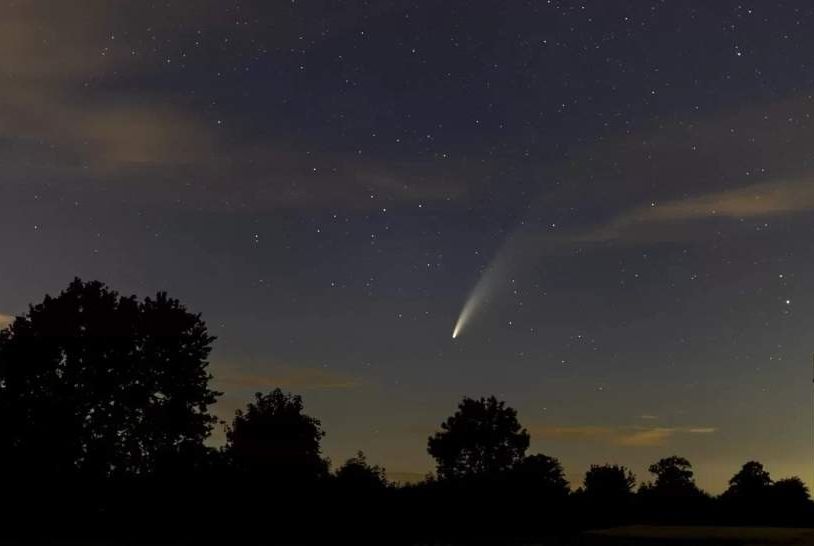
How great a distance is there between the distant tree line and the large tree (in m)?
0.08

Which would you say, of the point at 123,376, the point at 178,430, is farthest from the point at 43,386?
the point at 178,430

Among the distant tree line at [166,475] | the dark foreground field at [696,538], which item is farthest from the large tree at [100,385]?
the dark foreground field at [696,538]

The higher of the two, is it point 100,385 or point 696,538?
point 100,385

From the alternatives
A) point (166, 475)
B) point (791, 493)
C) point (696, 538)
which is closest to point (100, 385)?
point (166, 475)

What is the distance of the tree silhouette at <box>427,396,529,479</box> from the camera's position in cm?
10519

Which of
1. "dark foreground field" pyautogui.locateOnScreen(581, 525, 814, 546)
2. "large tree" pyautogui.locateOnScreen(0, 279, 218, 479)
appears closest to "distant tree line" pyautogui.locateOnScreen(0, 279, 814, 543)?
"large tree" pyautogui.locateOnScreen(0, 279, 218, 479)

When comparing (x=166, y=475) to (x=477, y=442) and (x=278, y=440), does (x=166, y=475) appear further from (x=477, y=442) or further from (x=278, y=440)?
(x=477, y=442)

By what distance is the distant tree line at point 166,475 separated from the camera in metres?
49.9

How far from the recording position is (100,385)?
55.4 m

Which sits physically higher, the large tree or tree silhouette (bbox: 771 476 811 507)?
the large tree

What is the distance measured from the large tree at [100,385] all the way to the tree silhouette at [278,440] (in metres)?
6.40

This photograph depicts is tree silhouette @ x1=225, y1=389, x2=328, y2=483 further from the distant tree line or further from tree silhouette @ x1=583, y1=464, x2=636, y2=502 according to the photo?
tree silhouette @ x1=583, y1=464, x2=636, y2=502

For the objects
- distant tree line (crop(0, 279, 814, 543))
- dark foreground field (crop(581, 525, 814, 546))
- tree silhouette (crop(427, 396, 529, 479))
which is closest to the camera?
dark foreground field (crop(581, 525, 814, 546))

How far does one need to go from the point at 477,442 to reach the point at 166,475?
57963mm
